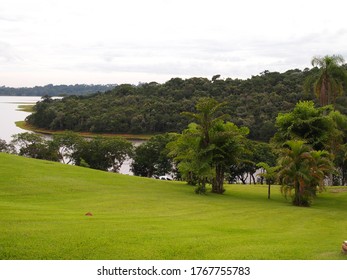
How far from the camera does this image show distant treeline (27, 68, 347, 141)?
92.7 m

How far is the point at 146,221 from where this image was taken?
58.7ft

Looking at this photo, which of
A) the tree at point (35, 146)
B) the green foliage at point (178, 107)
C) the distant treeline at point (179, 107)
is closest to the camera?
the tree at point (35, 146)

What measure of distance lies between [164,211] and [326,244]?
30.6 ft

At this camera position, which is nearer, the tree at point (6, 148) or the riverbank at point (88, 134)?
the tree at point (6, 148)

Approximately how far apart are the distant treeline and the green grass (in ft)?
189

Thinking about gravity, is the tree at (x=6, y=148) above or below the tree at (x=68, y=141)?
below

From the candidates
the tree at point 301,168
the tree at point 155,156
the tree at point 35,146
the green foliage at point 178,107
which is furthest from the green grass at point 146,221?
the green foliage at point 178,107

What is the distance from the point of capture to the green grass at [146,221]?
12766 millimetres

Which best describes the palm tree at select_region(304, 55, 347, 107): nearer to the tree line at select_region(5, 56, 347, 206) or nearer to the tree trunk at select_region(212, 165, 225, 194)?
the tree line at select_region(5, 56, 347, 206)

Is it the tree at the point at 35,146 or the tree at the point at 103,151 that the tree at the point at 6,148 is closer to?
the tree at the point at 35,146

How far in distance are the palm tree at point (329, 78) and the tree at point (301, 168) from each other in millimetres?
13359

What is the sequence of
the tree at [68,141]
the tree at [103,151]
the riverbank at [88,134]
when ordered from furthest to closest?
the riverbank at [88,134] → the tree at [68,141] → the tree at [103,151]

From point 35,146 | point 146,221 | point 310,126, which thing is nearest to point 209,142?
point 310,126

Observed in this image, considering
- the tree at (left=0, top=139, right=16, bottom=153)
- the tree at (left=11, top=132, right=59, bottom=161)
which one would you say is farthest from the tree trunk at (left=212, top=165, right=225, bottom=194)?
the tree at (left=0, top=139, right=16, bottom=153)
